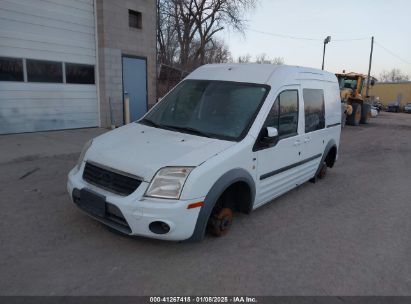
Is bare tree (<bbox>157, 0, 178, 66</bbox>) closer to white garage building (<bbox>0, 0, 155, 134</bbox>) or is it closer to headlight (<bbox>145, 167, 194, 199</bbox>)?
white garage building (<bbox>0, 0, 155, 134</bbox>)

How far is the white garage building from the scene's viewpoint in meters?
9.17

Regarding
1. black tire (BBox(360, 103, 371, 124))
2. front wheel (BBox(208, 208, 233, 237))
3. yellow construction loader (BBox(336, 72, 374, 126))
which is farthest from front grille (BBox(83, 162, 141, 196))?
black tire (BBox(360, 103, 371, 124))

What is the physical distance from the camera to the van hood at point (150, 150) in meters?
3.21

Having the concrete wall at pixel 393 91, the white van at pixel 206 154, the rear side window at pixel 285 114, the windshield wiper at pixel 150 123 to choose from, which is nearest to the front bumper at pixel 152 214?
the white van at pixel 206 154

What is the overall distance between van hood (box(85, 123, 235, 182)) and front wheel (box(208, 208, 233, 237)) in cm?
75

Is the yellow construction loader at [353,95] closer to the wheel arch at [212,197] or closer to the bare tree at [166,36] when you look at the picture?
the wheel arch at [212,197]

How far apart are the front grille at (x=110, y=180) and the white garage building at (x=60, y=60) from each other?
23.3 feet

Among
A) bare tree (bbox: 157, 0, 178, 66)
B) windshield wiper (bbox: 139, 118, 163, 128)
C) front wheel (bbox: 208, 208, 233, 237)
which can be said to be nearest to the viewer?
front wheel (bbox: 208, 208, 233, 237)

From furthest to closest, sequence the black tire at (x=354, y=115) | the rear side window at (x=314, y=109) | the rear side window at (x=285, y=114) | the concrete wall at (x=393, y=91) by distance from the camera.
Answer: the concrete wall at (x=393, y=91) < the black tire at (x=354, y=115) < the rear side window at (x=314, y=109) < the rear side window at (x=285, y=114)

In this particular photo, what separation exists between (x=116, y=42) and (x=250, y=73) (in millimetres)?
8385

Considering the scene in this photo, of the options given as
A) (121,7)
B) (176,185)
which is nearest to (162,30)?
A: (121,7)

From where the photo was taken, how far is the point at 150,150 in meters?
3.45

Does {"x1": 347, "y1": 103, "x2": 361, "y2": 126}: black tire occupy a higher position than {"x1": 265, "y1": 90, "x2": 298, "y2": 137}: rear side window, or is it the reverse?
{"x1": 265, "y1": 90, "x2": 298, "y2": 137}: rear side window

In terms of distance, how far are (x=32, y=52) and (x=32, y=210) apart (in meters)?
6.84
